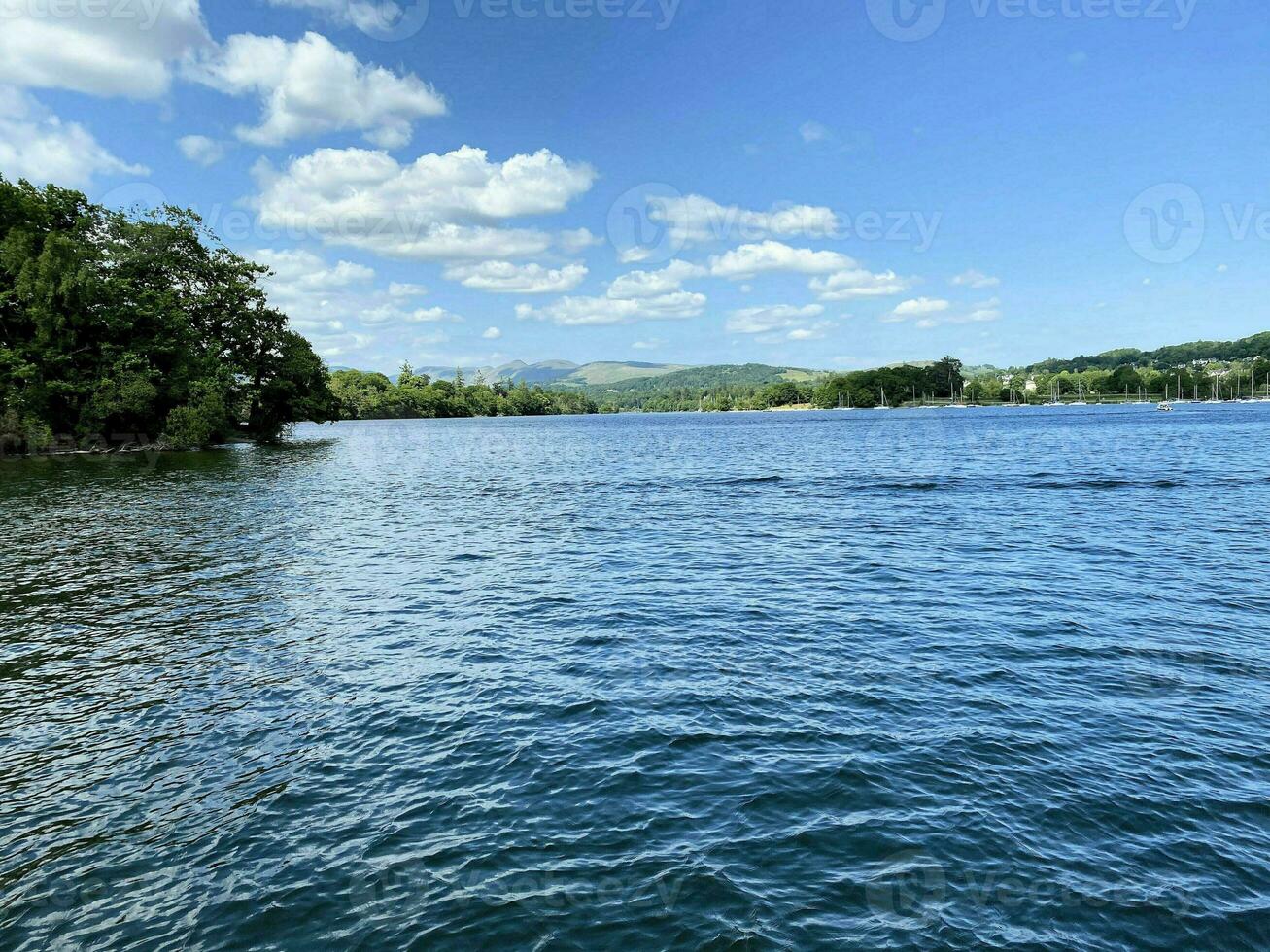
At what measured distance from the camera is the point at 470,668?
678 inches

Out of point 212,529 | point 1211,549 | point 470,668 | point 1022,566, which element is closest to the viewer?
point 470,668

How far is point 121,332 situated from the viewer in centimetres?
8788

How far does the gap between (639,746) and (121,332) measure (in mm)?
100323

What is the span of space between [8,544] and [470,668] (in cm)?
2913

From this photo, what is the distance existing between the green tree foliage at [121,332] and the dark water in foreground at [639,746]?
63.2 m

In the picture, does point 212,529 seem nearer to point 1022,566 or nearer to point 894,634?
point 894,634

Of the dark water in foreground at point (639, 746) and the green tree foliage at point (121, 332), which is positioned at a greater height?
the green tree foliage at point (121, 332)

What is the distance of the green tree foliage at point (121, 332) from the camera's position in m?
77.4

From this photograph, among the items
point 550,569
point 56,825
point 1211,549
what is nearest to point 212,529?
point 550,569

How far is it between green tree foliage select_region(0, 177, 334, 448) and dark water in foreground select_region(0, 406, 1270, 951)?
6323 centimetres

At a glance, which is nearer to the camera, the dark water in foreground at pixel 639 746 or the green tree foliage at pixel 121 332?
the dark water in foreground at pixel 639 746

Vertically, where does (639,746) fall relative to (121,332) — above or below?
below

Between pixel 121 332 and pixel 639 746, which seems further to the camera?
pixel 121 332

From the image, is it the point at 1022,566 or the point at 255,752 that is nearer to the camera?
the point at 255,752
